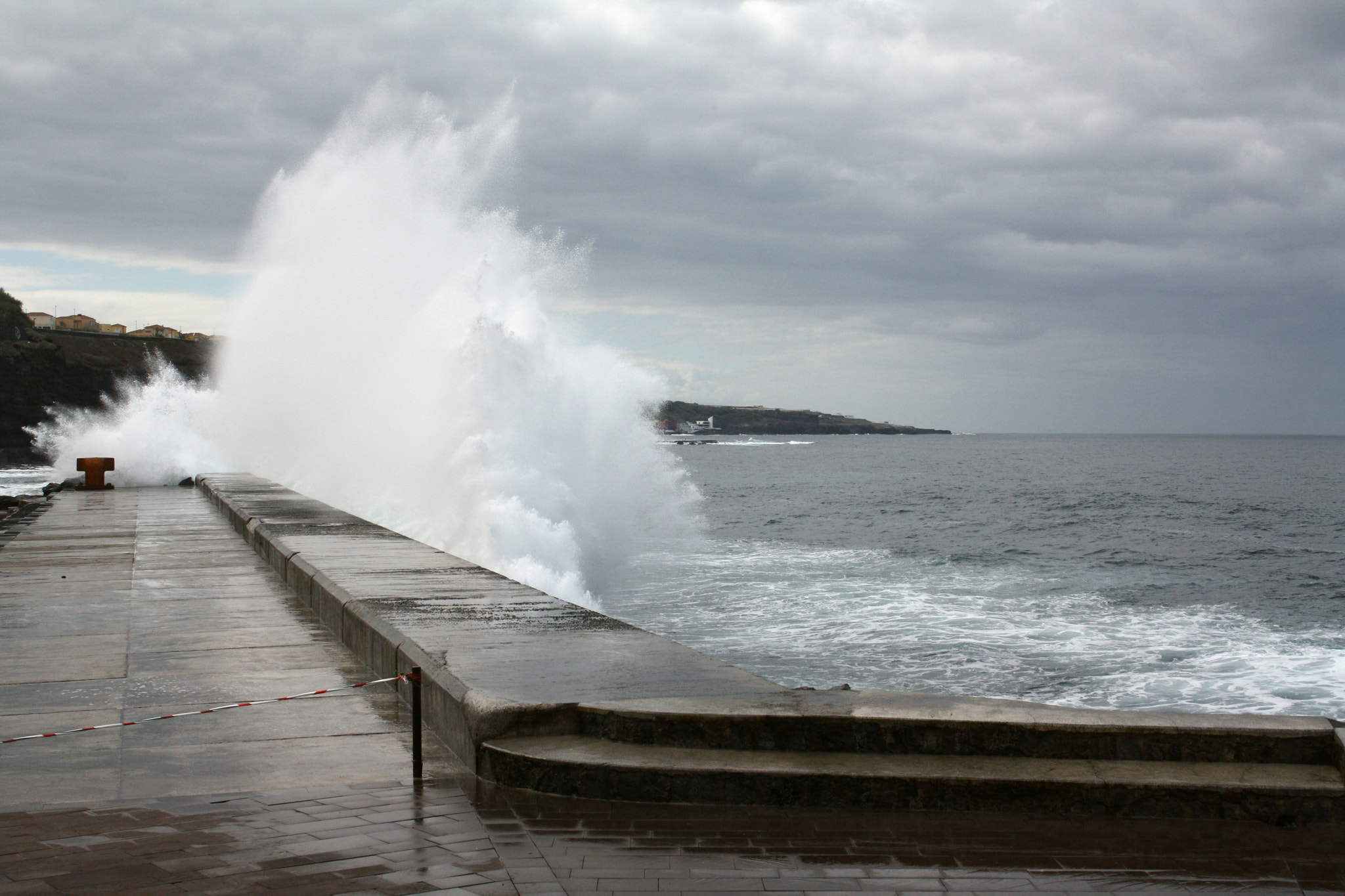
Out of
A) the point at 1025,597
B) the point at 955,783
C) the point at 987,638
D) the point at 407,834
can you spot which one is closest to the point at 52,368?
the point at 1025,597

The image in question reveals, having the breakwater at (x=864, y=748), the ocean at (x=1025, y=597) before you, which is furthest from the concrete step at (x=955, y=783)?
the ocean at (x=1025, y=597)

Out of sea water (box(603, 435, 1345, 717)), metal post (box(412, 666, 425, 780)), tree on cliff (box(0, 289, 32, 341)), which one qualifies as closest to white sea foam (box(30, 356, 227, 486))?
sea water (box(603, 435, 1345, 717))

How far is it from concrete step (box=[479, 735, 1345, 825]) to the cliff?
268ft

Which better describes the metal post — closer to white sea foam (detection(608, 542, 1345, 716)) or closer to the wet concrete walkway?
the wet concrete walkway

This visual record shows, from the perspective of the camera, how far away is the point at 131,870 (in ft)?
10.0

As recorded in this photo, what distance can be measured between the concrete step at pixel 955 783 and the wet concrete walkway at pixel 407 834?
63 mm

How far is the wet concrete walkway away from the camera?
3.06 metres

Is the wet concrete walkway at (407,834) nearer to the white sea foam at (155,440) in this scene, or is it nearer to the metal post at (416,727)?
the metal post at (416,727)

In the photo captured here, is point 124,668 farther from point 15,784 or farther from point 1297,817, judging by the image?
point 1297,817

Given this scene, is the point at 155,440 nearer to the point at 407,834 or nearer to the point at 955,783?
the point at 407,834

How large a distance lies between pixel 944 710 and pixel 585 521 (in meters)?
17.4

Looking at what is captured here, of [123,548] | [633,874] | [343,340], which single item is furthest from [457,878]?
[343,340]

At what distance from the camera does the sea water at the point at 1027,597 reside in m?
11.4

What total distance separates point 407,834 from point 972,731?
6.73 feet
